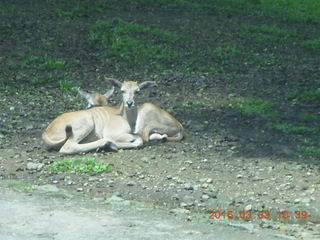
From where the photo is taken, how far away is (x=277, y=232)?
23.1 ft

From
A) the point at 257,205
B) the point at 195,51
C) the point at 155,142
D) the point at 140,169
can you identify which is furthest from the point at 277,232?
the point at 195,51

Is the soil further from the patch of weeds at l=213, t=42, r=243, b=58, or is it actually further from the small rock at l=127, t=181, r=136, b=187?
the patch of weeds at l=213, t=42, r=243, b=58

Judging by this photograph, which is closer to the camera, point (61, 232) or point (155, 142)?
point (61, 232)

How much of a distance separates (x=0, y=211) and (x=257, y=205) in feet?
9.04

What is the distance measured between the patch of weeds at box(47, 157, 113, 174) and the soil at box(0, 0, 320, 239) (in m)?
0.12

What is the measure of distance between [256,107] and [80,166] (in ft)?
15.2

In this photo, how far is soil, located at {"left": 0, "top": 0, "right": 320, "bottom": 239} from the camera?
834cm

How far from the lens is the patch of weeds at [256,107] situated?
41.5 ft

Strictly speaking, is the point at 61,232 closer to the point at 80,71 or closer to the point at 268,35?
the point at 80,71

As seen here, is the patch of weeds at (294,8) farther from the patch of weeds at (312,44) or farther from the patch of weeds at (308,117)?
the patch of weeds at (308,117)

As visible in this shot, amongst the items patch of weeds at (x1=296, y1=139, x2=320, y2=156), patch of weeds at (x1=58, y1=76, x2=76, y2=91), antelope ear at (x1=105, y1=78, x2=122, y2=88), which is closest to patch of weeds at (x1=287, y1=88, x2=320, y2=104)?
patch of weeds at (x1=296, y1=139, x2=320, y2=156)

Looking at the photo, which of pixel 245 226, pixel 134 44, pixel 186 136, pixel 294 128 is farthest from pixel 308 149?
pixel 134 44
